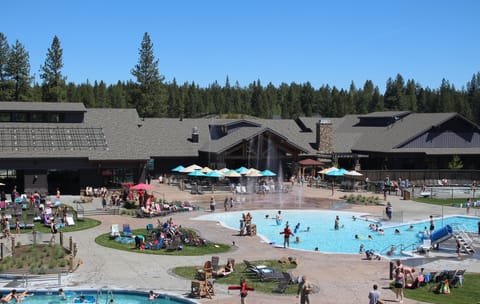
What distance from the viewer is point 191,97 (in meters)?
142

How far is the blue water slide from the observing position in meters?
31.6

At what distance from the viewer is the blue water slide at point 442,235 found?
31.6 metres

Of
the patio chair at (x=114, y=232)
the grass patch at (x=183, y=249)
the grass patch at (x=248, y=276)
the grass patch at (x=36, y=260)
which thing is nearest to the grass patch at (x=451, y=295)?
the grass patch at (x=248, y=276)

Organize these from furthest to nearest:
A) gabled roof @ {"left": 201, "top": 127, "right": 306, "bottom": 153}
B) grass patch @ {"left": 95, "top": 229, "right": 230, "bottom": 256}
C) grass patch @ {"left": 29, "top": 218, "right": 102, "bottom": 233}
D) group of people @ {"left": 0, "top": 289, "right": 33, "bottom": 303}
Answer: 1. gabled roof @ {"left": 201, "top": 127, "right": 306, "bottom": 153}
2. grass patch @ {"left": 29, "top": 218, "right": 102, "bottom": 233}
3. grass patch @ {"left": 95, "top": 229, "right": 230, "bottom": 256}
4. group of people @ {"left": 0, "top": 289, "right": 33, "bottom": 303}

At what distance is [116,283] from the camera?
2334 centimetres

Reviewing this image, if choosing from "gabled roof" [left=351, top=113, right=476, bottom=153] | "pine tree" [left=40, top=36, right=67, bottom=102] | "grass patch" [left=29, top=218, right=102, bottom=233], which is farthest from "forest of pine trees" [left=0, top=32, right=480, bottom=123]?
"grass patch" [left=29, top=218, right=102, bottom=233]

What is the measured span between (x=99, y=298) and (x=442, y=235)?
18892 millimetres

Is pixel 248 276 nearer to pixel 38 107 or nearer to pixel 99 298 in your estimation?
pixel 99 298

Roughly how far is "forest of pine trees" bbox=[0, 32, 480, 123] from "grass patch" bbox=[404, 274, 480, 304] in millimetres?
71268

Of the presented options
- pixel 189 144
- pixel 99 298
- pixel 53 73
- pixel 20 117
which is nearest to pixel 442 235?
pixel 99 298

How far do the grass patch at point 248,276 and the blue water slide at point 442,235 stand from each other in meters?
9.70

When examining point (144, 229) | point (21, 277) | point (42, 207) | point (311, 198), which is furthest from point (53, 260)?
point (311, 198)

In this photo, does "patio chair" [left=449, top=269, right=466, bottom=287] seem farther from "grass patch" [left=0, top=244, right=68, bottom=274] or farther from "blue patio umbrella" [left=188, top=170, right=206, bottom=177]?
"blue patio umbrella" [left=188, top=170, right=206, bottom=177]

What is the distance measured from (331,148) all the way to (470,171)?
14897 mm
